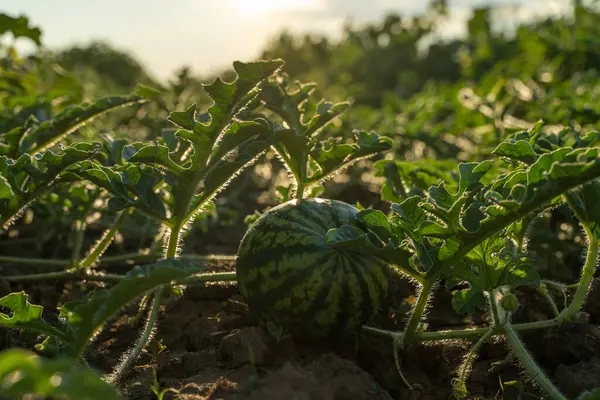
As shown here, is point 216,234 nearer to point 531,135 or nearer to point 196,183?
point 196,183

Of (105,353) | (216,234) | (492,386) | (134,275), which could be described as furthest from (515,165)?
(216,234)

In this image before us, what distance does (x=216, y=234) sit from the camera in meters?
4.77

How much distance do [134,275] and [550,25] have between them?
34.9ft

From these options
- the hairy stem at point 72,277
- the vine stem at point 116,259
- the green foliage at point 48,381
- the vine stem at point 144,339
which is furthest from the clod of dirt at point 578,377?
the hairy stem at point 72,277

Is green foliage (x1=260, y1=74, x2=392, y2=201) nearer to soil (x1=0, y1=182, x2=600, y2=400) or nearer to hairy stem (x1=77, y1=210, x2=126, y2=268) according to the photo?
soil (x1=0, y1=182, x2=600, y2=400)

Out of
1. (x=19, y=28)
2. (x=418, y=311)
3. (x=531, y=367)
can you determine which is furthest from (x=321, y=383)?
(x=19, y=28)

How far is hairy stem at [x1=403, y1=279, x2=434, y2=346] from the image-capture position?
2.47m

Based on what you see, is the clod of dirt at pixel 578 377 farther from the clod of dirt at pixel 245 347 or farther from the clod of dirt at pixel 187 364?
the clod of dirt at pixel 187 364

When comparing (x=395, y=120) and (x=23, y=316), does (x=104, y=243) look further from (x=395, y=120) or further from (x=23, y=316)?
(x=395, y=120)

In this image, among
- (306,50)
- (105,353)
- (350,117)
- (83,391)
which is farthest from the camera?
(306,50)

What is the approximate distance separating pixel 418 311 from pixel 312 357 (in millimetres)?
407

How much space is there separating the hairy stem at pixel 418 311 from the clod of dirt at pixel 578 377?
518 mm

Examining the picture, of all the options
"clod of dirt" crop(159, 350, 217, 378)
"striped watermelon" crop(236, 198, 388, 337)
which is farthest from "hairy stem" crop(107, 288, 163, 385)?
"striped watermelon" crop(236, 198, 388, 337)

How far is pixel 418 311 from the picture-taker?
2.55 meters
